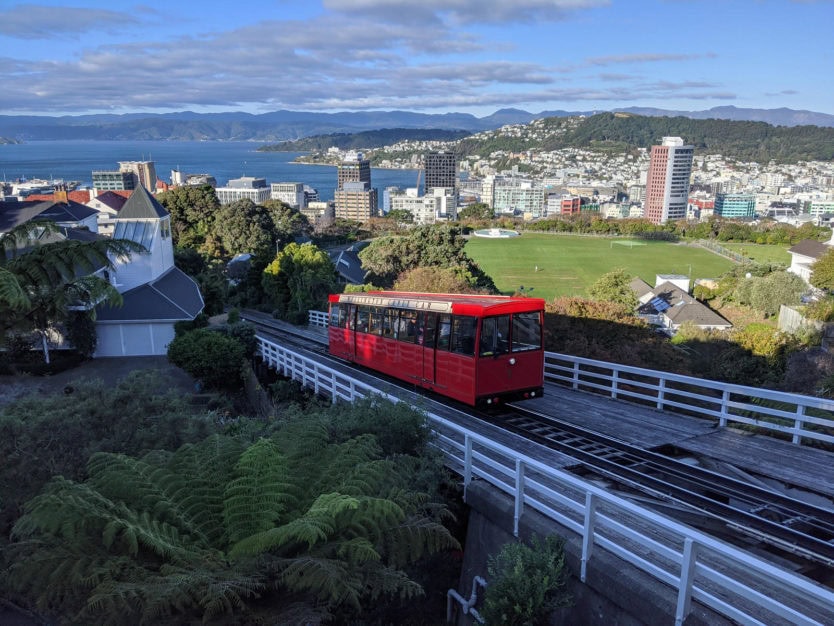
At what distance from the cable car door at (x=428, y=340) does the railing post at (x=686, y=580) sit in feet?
25.2

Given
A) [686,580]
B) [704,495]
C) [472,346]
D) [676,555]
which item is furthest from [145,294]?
[686,580]

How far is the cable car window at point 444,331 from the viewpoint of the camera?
11703 mm

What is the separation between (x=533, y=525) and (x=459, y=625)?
1.41m

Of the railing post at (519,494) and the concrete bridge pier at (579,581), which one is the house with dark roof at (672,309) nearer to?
the concrete bridge pier at (579,581)

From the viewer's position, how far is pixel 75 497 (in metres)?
5.22

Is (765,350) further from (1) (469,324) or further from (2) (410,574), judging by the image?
(2) (410,574)

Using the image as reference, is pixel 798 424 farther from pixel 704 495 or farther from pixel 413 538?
pixel 413 538

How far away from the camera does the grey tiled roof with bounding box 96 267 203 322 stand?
939 inches

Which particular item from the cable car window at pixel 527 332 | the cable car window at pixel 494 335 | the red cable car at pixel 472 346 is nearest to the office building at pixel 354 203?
the red cable car at pixel 472 346

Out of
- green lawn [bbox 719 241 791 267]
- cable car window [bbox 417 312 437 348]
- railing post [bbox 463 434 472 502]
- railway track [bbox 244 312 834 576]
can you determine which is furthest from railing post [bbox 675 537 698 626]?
green lawn [bbox 719 241 791 267]

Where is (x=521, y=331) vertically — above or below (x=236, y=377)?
above

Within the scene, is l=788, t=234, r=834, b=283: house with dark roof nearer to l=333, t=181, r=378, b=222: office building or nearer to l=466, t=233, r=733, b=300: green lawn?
l=466, t=233, r=733, b=300: green lawn

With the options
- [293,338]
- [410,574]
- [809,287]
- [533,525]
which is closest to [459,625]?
[410,574]

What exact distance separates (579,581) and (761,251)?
10505 centimetres
